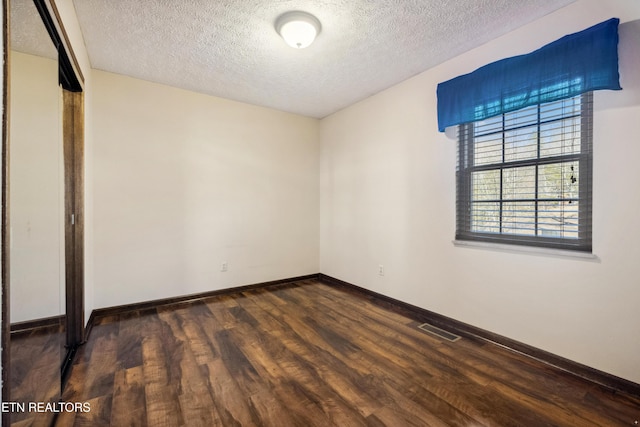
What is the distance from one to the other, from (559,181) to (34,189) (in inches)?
128

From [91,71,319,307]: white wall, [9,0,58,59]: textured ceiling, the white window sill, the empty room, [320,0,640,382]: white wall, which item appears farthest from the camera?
[91,71,319,307]: white wall

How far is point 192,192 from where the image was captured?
357 centimetres

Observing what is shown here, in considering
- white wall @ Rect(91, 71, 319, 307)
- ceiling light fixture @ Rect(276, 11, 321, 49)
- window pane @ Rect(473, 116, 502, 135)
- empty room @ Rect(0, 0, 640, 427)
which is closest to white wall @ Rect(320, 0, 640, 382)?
empty room @ Rect(0, 0, 640, 427)

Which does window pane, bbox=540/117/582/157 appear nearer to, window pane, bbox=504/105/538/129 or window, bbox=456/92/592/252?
window, bbox=456/92/592/252

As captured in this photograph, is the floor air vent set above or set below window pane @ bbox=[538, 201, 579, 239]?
below

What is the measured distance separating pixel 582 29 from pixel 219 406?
3433mm

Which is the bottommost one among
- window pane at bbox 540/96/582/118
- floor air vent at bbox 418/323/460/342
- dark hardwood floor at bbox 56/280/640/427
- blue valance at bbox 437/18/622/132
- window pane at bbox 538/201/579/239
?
dark hardwood floor at bbox 56/280/640/427

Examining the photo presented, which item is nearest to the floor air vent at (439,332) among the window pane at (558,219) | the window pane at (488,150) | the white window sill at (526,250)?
the white window sill at (526,250)

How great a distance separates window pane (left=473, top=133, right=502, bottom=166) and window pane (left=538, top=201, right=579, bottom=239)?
553mm

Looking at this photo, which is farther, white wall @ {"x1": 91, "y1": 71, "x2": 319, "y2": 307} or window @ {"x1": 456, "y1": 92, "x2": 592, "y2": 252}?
white wall @ {"x1": 91, "y1": 71, "x2": 319, "y2": 307}

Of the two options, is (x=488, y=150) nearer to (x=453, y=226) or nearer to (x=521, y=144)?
(x=521, y=144)

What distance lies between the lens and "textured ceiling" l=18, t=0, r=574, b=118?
206 centimetres

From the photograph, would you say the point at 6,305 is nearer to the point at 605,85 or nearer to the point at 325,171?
the point at 605,85

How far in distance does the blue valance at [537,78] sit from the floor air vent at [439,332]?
195 centimetres
